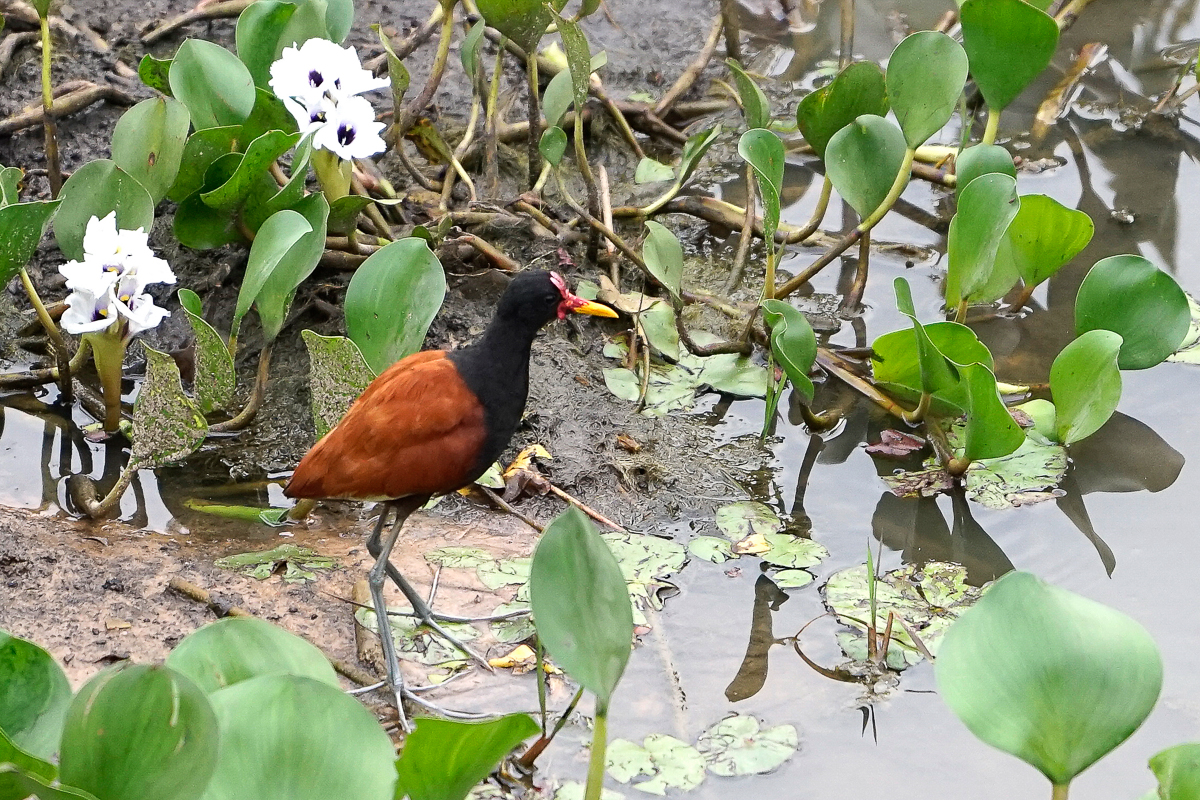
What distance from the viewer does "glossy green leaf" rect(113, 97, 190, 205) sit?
3.61 meters

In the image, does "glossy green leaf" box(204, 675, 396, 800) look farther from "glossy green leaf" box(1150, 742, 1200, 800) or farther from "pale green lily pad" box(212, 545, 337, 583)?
"pale green lily pad" box(212, 545, 337, 583)

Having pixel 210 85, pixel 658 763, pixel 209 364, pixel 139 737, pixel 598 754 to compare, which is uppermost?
pixel 210 85

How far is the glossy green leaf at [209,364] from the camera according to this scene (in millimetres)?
3283

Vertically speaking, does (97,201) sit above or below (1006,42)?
below

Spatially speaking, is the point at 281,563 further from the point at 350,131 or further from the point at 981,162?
the point at 981,162

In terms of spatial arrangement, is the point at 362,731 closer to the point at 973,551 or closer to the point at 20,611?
the point at 20,611

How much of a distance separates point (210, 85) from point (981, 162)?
2514mm

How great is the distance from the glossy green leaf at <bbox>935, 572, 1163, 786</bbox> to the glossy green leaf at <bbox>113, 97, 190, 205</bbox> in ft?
9.18

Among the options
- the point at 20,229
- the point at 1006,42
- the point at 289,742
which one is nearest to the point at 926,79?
the point at 1006,42

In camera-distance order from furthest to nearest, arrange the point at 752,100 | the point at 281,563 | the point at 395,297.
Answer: the point at 752,100
the point at 395,297
the point at 281,563

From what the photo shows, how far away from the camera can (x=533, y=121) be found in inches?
169

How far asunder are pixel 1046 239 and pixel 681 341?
125 centimetres

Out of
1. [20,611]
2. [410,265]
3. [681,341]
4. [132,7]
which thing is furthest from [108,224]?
[132,7]

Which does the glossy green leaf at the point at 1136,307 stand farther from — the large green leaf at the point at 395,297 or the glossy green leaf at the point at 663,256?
the large green leaf at the point at 395,297
